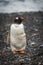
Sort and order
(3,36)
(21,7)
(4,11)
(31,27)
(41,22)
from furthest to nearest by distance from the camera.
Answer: (21,7), (4,11), (41,22), (31,27), (3,36)

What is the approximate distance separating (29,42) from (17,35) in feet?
15.9

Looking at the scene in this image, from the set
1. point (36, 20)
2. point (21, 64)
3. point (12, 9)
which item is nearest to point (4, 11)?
point (12, 9)

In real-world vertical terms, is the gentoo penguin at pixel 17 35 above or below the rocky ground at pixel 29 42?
above

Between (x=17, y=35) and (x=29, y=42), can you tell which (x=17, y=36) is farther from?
(x=29, y=42)

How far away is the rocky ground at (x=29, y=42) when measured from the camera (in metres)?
10.6

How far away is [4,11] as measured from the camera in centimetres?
1991

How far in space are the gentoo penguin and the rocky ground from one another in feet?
6.48

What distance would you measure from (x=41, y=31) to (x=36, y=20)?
2.65 m

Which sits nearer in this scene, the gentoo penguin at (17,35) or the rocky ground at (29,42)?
the gentoo penguin at (17,35)

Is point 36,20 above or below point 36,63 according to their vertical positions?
below

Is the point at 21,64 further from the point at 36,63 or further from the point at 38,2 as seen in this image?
the point at 38,2

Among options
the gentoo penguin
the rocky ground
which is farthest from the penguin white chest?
the rocky ground

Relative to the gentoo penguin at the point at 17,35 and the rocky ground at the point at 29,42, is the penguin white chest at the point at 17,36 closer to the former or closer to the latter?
the gentoo penguin at the point at 17,35

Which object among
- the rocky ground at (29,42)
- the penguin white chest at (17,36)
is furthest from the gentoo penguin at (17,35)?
the rocky ground at (29,42)
